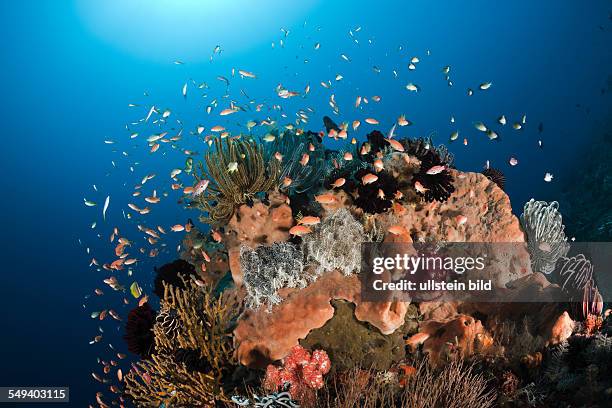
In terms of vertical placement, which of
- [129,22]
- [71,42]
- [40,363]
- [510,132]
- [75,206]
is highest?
[129,22]

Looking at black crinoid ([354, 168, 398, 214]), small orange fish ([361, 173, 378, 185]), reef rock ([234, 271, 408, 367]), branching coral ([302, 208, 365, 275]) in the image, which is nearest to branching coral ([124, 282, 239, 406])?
reef rock ([234, 271, 408, 367])

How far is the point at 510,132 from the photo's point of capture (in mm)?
75000

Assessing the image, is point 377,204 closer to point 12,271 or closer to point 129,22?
point 12,271

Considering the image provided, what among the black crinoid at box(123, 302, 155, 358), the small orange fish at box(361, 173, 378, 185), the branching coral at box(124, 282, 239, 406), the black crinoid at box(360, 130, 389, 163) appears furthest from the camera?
the black crinoid at box(360, 130, 389, 163)

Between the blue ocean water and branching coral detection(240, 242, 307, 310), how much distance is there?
19.1 metres

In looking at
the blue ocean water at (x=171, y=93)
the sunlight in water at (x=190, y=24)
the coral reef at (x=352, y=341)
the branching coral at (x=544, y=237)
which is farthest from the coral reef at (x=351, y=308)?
the sunlight in water at (x=190, y=24)

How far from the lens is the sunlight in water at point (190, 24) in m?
110

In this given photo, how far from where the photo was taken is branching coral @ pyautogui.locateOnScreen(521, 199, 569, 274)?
8039 millimetres

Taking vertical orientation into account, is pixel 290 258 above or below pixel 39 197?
below

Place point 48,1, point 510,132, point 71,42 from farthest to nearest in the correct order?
point 71,42 < point 48,1 < point 510,132

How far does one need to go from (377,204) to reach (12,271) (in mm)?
62572

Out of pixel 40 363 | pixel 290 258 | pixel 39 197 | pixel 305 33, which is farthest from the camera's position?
pixel 305 33

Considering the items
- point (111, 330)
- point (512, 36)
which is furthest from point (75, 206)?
point (512, 36)

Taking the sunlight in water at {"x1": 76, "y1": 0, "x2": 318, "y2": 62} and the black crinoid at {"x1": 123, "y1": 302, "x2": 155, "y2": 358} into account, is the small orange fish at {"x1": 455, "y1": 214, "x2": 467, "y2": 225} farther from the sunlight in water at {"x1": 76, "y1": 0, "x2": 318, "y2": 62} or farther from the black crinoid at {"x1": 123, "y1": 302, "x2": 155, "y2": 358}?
the sunlight in water at {"x1": 76, "y1": 0, "x2": 318, "y2": 62}
